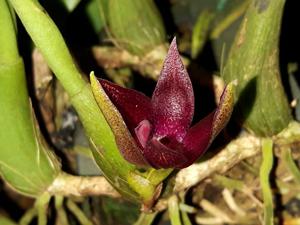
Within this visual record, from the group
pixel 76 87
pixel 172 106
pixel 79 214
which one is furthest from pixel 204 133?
pixel 79 214

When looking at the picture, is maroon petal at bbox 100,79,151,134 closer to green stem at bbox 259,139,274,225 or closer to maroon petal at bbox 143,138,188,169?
maroon petal at bbox 143,138,188,169

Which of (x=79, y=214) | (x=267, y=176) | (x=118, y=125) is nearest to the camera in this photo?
(x=118, y=125)

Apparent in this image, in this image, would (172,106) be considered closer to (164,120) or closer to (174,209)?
(164,120)

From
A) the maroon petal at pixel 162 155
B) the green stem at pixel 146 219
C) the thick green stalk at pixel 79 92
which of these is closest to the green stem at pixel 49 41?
the thick green stalk at pixel 79 92

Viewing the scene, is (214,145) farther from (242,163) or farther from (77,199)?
(77,199)

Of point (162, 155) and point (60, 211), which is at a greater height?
point (162, 155)

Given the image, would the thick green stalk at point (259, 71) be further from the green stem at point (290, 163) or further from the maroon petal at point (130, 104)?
the maroon petal at point (130, 104)
